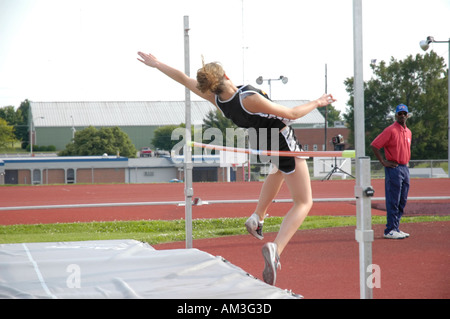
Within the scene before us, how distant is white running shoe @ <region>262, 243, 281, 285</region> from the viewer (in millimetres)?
3650

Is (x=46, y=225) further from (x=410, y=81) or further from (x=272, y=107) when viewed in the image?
(x=410, y=81)

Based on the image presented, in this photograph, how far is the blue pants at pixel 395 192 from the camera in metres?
6.32

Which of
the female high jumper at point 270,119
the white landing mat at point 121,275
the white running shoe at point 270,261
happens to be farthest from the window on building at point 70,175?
the white running shoe at point 270,261

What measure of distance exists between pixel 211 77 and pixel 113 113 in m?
47.1

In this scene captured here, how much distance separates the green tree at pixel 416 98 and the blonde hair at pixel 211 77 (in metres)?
33.3

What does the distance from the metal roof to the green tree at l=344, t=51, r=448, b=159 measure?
429 inches

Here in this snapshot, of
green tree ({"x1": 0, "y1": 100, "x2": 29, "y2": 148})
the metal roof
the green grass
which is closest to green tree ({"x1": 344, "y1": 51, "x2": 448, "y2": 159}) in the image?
the metal roof

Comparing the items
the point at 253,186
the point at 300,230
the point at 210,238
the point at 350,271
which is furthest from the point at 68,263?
the point at 253,186

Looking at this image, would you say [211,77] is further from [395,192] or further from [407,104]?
[407,104]

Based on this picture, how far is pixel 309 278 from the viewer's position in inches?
171

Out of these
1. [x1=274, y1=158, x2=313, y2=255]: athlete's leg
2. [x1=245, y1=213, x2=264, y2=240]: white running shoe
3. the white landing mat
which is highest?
[x1=274, y1=158, x2=313, y2=255]: athlete's leg

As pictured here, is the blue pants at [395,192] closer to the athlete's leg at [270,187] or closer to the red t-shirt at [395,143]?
the red t-shirt at [395,143]

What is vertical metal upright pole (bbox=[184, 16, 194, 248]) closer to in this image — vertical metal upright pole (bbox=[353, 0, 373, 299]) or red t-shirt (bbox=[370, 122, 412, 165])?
red t-shirt (bbox=[370, 122, 412, 165])

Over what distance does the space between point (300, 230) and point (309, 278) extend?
10.4 feet
